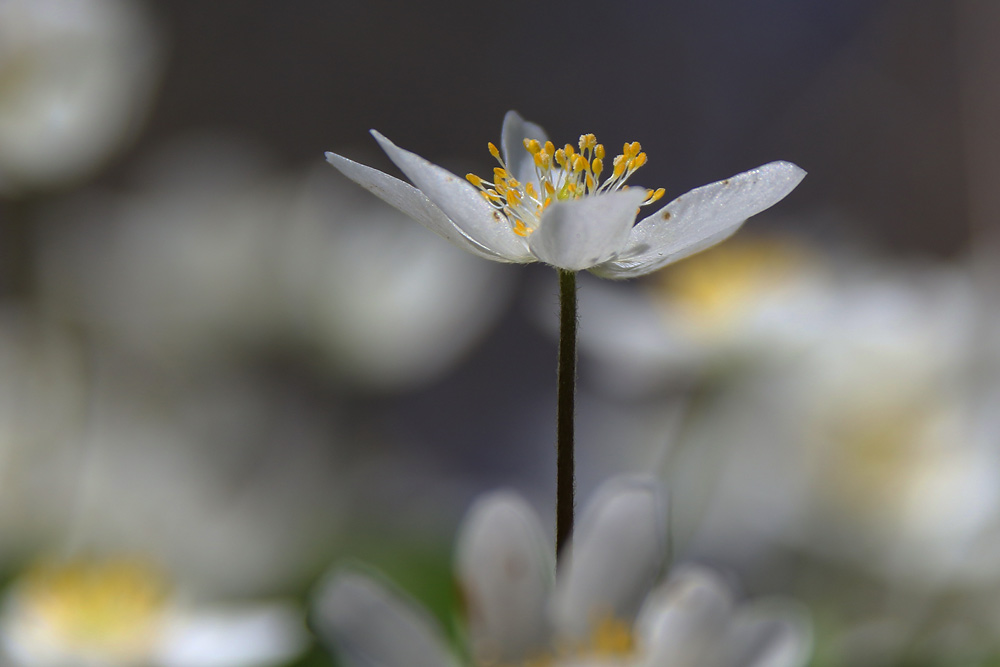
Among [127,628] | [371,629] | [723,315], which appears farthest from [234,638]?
[723,315]

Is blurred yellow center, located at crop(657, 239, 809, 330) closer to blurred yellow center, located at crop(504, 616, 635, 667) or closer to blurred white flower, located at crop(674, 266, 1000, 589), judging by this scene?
blurred white flower, located at crop(674, 266, 1000, 589)

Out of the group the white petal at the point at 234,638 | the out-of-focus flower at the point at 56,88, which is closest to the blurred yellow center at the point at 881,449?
the white petal at the point at 234,638

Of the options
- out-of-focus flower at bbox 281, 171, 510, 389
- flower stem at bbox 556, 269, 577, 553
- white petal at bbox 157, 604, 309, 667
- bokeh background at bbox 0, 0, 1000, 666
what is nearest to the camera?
flower stem at bbox 556, 269, 577, 553

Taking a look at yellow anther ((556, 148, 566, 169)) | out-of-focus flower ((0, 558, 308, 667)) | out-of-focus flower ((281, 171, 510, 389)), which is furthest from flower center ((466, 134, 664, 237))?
out-of-focus flower ((281, 171, 510, 389))

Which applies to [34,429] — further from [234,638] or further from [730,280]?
[730,280]

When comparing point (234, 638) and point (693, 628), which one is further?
point (234, 638)

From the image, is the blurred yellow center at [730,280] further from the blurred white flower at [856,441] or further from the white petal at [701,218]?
the white petal at [701,218]
